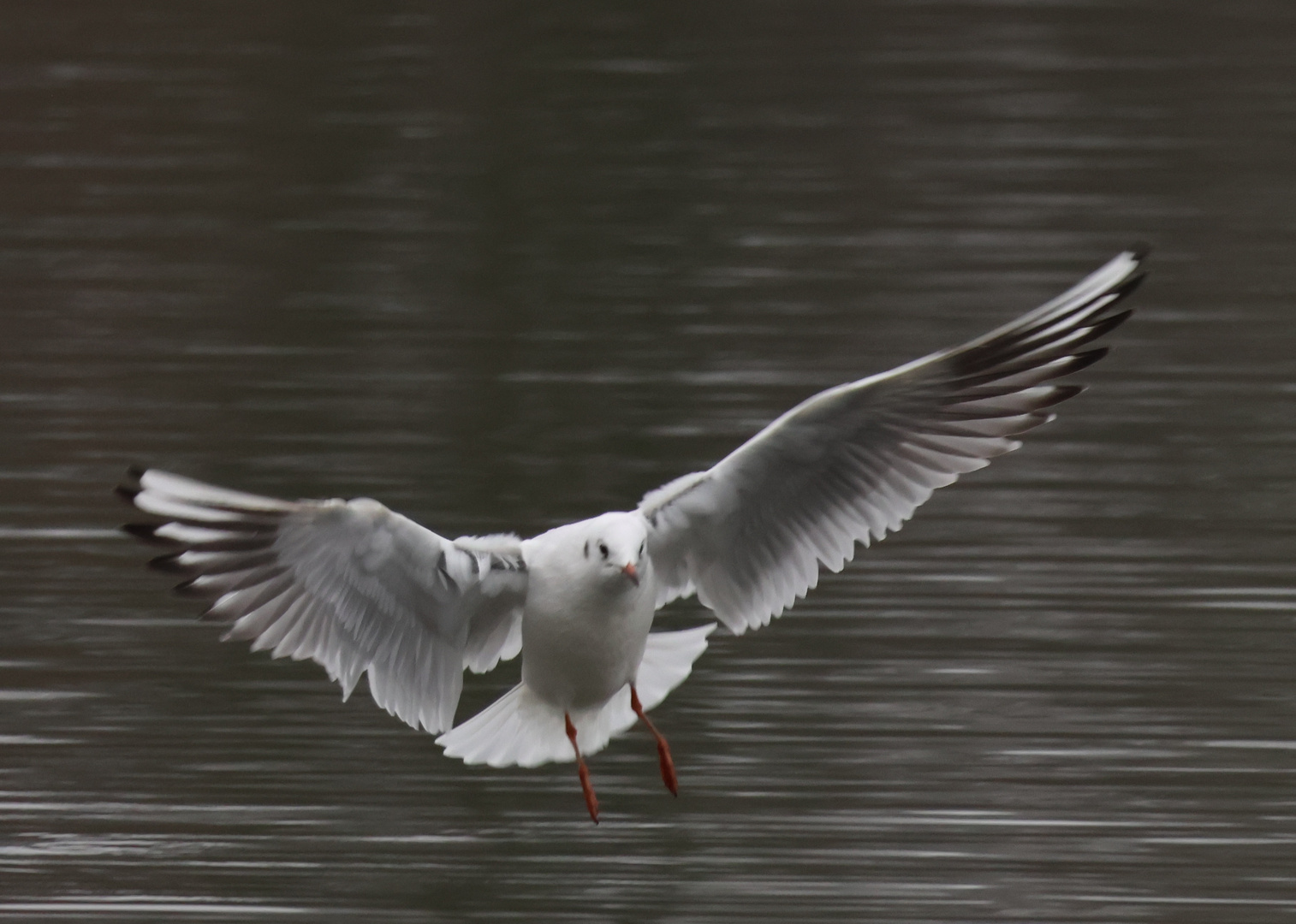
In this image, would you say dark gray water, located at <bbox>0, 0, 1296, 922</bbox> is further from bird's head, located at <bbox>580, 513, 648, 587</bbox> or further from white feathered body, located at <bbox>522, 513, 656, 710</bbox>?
bird's head, located at <bbox>580, 513, 648, 587</bbox>

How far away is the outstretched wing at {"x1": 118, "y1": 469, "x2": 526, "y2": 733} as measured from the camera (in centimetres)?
586

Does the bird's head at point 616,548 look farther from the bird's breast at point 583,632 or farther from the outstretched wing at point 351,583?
the outstretched wing at point 351,583

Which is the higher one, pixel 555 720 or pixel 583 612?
pixel 583 612

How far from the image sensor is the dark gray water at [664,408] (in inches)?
258

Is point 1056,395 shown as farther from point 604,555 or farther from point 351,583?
point 351,583

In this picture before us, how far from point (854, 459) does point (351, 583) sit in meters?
1.36

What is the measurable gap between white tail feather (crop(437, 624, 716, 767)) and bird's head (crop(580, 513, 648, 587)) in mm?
533

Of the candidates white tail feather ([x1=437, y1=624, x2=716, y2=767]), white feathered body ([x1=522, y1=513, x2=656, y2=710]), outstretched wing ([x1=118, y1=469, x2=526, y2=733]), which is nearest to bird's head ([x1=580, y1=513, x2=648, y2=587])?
white feathered body ([x1=522, y1=513, x2=656, y2=710])

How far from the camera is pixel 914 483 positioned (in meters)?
6.44

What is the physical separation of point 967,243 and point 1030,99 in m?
3.02

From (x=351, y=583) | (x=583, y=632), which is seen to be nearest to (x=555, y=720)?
(x=583, y=632)

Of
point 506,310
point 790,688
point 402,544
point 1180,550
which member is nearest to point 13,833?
point 402,544

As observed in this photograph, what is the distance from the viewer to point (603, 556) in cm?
597

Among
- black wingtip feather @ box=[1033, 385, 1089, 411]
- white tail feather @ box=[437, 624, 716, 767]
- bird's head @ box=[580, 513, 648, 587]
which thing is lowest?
white tail feather @ box=[437, 624, 716, 767]
